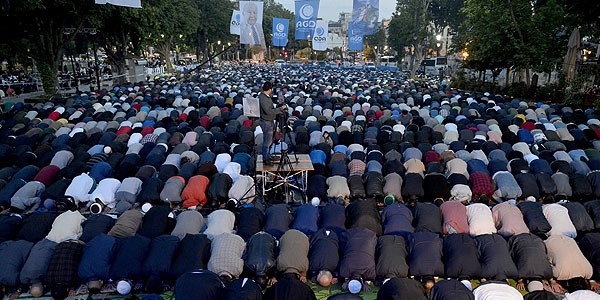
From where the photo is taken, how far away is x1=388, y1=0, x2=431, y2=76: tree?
126 ft

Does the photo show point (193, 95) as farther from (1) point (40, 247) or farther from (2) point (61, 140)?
(1) point (40, 247)

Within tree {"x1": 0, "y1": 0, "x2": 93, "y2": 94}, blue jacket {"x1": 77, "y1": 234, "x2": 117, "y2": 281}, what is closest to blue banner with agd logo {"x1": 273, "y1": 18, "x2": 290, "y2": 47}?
tree {"x1": 0, "y1": 0, "x2": 93, "y2": 94}

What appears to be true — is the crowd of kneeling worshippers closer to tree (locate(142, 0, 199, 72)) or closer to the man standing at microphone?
the man standing at microphone

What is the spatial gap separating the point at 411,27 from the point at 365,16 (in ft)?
75.8

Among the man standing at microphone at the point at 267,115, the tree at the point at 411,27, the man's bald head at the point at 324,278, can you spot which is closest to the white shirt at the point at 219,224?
the man's bald head at the point at 324,278

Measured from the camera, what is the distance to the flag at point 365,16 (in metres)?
20.8

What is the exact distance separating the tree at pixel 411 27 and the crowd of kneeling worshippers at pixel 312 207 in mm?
25767

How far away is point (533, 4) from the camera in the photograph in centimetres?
1994

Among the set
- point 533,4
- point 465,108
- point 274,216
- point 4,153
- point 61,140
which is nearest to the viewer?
point 274,216

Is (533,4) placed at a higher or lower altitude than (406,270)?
higher

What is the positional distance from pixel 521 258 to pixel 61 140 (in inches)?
433

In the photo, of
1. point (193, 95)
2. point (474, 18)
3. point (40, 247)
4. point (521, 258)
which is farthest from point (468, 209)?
point (474, 18)

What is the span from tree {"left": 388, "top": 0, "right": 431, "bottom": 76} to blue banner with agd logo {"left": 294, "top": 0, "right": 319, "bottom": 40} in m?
18.4

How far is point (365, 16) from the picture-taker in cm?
2117
